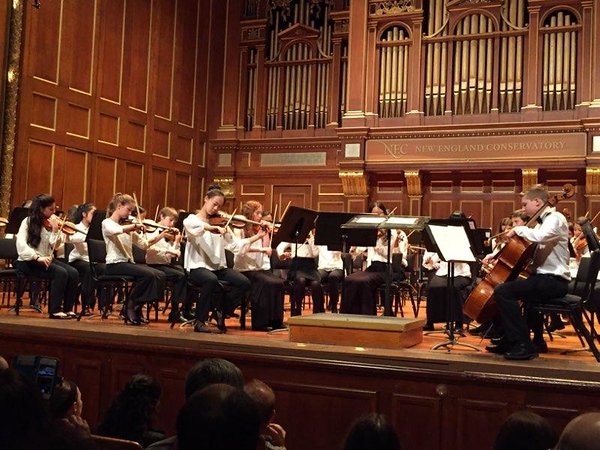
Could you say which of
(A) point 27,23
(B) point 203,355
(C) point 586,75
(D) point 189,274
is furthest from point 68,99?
(C) point 586,75

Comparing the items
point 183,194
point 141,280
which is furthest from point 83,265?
point 183,194

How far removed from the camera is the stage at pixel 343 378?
12.9 ft

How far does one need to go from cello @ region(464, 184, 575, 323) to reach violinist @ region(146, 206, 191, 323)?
286cm

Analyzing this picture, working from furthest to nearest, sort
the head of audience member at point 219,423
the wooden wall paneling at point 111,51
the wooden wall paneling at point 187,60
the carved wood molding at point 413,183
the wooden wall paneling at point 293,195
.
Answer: the wooden wall paneling at point 293,195 → the wooden wall paneling at point 187,60 → the carved wood molding at point 413,183 → the wooden wall paneling at point 111,51 → the head of audience member at point 219,423

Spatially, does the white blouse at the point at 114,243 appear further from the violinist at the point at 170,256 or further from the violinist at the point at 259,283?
the violinist at the point at 259,283

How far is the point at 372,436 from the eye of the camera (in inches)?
80.3

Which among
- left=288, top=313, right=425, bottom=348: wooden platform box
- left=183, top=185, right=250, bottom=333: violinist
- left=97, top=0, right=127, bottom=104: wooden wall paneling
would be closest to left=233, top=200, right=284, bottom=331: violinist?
left=183, top=185, right=250, bottom=333: violinist

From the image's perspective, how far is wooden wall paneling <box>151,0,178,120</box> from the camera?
39.0 ft

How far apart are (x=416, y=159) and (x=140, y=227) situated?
6145mm

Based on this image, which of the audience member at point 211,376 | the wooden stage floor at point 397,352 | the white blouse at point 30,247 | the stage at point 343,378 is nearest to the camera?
the audience member at point 211,376

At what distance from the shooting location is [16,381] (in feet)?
4.83

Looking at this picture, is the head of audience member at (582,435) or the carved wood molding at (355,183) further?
the carved wood molding at (355,183)

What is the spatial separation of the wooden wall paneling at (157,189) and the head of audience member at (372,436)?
10121mm

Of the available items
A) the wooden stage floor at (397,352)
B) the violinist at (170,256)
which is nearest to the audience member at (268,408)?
the wooden stage floor at (397,352)
